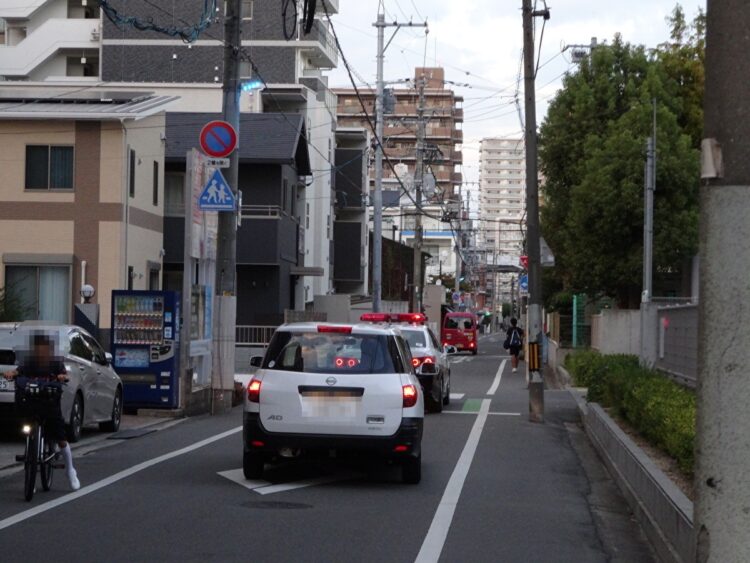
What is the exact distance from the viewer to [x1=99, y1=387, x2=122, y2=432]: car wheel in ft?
60.6

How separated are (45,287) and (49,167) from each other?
128 inches

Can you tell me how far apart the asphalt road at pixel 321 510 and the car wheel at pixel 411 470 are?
0.13 m

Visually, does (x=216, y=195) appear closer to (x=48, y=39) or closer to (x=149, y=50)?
(x=149, y=50)

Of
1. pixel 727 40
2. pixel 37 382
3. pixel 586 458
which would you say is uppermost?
pixel 727 40

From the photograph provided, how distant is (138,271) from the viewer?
3434 centimetres

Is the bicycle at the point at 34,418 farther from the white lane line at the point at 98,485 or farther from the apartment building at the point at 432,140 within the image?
the apartment building at the point at 432,140

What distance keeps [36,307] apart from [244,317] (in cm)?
1353

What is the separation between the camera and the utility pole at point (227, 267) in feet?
75.9

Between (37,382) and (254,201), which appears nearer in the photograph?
(37,382)

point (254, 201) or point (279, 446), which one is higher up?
point (254, 201)

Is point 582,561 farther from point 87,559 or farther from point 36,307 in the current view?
point 36,307

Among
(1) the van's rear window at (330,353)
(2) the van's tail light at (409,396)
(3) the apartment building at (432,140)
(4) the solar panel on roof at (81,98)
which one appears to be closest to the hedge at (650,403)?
(2) the van's tail light at (409,396)

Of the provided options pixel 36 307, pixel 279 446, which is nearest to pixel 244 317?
pixel 36 307

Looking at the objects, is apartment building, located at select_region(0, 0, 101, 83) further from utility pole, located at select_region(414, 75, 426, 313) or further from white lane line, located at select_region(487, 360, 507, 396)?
white lane line, located at select_region(487, 360, 507, 396)
